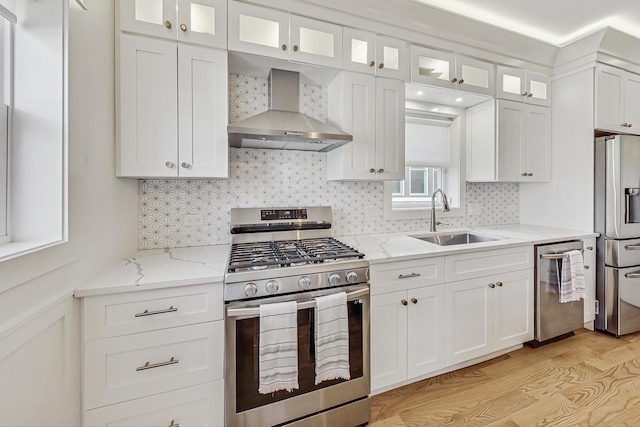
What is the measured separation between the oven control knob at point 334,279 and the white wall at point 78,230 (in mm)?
1122

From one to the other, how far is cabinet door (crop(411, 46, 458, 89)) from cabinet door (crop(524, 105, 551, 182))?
1046 mm

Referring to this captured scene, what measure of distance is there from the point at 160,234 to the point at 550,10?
11.7 ft

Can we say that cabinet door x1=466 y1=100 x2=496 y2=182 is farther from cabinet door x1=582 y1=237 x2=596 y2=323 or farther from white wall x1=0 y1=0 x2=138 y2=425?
white wall x1=0 y1=0 x2=138 y2=425

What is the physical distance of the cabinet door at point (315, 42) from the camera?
71.7 inches

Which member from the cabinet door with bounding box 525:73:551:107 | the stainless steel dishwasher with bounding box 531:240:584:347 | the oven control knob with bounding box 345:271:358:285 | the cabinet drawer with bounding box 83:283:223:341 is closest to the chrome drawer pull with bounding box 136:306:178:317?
the cabinet drawer with bounding box 83:283:223:341

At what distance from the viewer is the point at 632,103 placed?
8.93 ft

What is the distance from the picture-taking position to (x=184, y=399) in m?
1.28

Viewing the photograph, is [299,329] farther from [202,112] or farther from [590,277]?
[590,277]

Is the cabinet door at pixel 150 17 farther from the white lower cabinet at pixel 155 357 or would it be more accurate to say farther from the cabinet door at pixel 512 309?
the cabinet door at pixel 512 309

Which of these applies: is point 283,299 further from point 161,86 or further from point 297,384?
point 161,86

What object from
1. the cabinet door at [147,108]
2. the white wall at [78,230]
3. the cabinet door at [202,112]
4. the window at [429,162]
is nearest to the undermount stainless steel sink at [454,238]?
the window at [429,162]

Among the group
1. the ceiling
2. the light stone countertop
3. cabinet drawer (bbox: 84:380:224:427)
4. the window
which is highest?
the ceiling

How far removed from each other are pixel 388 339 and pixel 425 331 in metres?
0.30

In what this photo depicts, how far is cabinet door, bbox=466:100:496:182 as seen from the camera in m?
2.60
